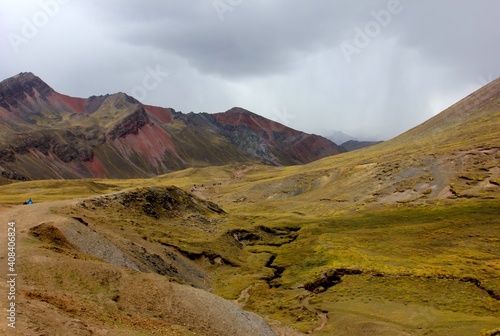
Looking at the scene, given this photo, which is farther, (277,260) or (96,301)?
(277,260)

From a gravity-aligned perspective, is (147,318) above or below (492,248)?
above

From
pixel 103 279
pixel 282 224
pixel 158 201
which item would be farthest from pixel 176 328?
pixel 282 224

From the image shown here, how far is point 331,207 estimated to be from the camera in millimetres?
117812

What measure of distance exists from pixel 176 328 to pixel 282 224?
242 feet

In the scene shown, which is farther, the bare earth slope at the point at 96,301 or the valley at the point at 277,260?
the valley at the point at 277,260

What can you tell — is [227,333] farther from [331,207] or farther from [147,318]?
[331,207]

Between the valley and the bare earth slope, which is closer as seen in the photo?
the bare earth slope

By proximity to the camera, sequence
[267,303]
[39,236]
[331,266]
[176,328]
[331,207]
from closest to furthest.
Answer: [176,328], [39,236], [267,303], [331,266], [331,207]

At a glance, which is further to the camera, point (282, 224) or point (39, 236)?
point (282, 224)

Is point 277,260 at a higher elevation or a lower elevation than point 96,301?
lower

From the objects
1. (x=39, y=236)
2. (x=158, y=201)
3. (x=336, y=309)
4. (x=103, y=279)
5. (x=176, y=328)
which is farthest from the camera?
(x=158, y=201)

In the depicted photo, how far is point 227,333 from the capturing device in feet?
102

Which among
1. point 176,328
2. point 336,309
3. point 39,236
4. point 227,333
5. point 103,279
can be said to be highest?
point 39,236

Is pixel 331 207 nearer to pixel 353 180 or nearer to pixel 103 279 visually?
pixel 353 180
